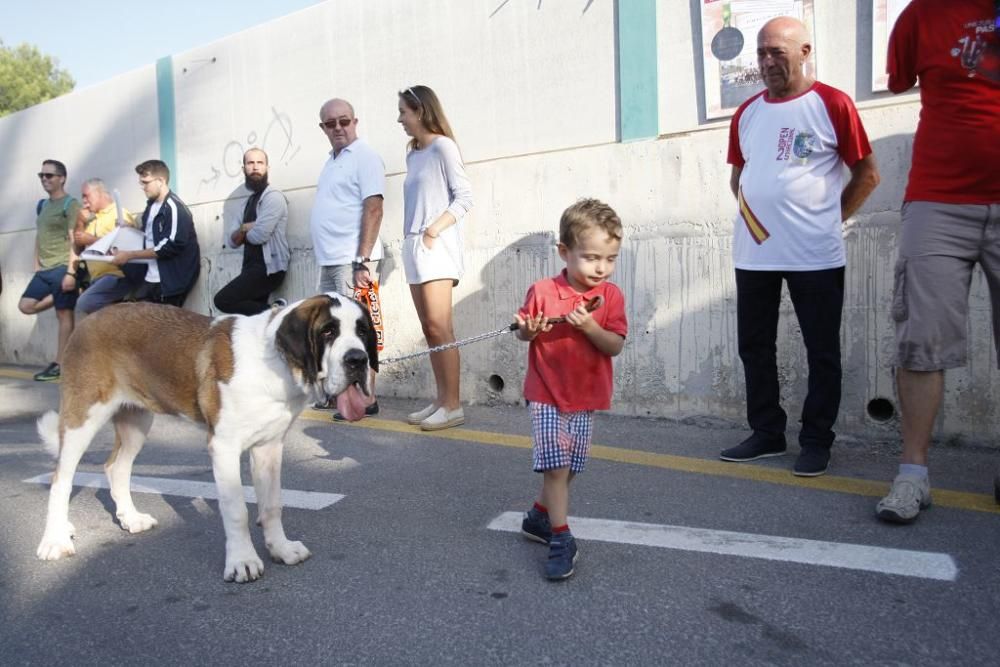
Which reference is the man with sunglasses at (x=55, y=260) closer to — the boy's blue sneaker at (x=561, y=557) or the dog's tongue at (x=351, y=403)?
the dog's tongue at (x=351, y=403)

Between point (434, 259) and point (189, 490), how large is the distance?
2.20 m

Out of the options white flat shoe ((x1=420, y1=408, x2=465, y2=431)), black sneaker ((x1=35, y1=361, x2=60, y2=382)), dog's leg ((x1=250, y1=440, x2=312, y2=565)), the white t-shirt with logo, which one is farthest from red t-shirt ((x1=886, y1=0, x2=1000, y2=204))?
black sneaker ((x1=35, y1=361, x2=60, y2=382))

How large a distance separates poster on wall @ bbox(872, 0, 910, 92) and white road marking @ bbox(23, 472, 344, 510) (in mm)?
3935

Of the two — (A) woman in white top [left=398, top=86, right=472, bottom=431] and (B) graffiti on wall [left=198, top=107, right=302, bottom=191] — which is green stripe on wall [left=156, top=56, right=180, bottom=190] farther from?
(A) woman in white top [left=398, top=86, right=472, bottom=431]

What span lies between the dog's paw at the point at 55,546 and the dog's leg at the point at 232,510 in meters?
0.84

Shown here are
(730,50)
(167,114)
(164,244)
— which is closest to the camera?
(730,50)

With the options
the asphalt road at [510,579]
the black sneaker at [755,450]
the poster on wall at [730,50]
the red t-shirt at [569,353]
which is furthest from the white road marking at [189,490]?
the poster on wall at [730,50]

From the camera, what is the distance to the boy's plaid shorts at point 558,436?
3141 mm

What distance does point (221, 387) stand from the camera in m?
3.23

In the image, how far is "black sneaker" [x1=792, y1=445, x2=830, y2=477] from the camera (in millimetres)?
4191

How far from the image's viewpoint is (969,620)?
8.38 feet

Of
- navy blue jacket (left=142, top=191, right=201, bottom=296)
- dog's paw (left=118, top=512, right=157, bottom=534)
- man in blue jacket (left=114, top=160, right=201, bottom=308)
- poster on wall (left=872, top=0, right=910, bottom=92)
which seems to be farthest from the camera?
navy blue jacket (left=142, top=191, right=201, bottom=296)

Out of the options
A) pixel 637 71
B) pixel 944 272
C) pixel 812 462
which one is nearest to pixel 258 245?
pixel 637 71

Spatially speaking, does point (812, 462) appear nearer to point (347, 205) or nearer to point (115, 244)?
point (347, 205)
